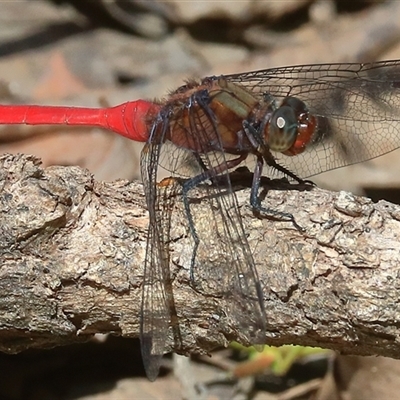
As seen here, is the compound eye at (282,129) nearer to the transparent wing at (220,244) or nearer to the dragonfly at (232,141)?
the dragonfly at (232,141)

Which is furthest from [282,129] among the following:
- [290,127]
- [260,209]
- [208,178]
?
[260,209]

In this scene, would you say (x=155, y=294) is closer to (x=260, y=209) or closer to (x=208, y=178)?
(x=260, y=209)

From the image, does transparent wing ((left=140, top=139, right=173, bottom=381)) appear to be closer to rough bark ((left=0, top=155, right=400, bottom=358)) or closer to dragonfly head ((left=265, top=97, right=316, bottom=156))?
rough bark ((left=0, top=155, right=400, bottom=358))

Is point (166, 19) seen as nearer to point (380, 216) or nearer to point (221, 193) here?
point (221, 193)

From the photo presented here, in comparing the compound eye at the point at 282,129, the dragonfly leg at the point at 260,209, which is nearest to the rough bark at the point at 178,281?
the dragonfly leg at the point at 260,209

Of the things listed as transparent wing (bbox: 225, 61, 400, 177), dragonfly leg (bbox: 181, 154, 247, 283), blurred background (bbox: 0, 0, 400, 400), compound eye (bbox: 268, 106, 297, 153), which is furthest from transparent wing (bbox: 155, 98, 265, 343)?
blurred background (bbox: 0, 0, 400, 400)

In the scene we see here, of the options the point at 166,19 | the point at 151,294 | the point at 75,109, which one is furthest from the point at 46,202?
the point at 166,19
